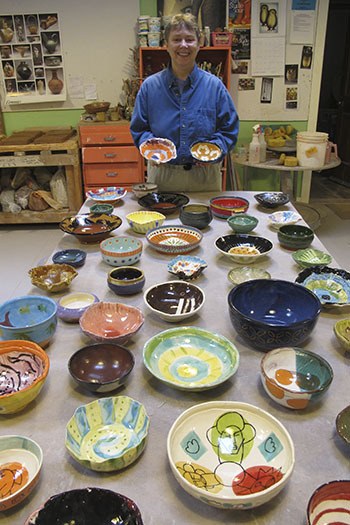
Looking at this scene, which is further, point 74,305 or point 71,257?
point 71,257

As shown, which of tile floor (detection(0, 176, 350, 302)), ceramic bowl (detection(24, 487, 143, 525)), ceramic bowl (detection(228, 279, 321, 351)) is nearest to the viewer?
ceramic bowl (detection(24, 487, 143, 525))

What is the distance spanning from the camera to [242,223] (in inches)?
80.6

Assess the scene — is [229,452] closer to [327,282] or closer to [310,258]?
[327,282]

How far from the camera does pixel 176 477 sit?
819 mm

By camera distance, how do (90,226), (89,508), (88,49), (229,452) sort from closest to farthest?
(89,508), (229,452), (90,226), (88,49)

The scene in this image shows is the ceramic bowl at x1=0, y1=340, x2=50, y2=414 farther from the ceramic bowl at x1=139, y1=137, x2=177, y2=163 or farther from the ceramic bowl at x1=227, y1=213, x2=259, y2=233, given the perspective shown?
the ceramic bowl at x1=139, y1=137, x2=177, y2=163

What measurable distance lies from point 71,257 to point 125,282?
1.23 ft

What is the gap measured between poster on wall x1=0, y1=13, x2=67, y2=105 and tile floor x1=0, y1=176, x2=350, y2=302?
1.46 metres

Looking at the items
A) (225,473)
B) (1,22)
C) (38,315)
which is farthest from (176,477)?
(1,22)

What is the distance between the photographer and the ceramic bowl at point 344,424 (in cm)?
93

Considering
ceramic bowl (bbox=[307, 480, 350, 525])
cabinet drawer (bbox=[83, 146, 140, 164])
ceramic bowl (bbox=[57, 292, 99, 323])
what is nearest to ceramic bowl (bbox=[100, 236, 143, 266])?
ceramic bowl (bbox=[57, 292, 99, 323])

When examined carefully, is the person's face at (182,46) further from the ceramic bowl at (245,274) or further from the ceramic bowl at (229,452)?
the ceramic bowl at (229,452)

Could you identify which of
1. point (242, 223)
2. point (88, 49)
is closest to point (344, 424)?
point (242, 223)

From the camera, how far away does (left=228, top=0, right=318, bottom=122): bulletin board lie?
14.4 feet
